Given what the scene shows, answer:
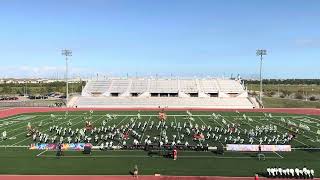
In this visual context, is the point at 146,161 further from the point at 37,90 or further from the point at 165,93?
the point at 37,90

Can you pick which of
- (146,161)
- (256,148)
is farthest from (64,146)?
(256,148)

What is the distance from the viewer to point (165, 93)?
81.2 m

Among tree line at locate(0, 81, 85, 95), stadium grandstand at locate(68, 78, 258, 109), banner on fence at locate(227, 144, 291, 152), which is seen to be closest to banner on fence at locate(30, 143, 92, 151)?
banner on fence at locate(227, 144, 291, 152)

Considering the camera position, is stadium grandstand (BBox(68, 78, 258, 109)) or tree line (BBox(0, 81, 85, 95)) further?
tree line (BBox(0, 81, 85, 95))

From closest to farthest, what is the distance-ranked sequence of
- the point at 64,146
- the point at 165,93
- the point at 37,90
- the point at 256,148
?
the point at 256,148 → the point at 64,146 → the point at 165,93 → the point at 37,90

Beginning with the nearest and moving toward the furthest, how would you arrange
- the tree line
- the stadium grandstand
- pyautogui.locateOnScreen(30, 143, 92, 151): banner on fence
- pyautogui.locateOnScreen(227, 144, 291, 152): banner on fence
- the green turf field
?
the green turf field, pyautogui.locateOnScreen(227, 144, 291, 152): banner on fence, pyautogui.locateOnScreen(30, 143, 92, 151): banner on fence, the stadium grandstand, the tree line

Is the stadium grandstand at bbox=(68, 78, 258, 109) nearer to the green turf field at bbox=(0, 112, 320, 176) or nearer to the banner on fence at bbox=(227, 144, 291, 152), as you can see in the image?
the green turf field at bbox=(0, 112, 320, 176)

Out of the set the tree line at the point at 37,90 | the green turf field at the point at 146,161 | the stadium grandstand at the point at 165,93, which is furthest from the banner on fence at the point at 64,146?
the tree line at the point at 37,90

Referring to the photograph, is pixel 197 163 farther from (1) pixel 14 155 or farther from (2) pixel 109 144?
(1) pixel 14 155

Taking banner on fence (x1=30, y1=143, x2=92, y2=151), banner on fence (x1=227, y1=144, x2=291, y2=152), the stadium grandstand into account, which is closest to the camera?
banner on fence (x1=227, y1=144, x2=291, y2=152)

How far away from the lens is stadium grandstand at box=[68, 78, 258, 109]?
73175mm

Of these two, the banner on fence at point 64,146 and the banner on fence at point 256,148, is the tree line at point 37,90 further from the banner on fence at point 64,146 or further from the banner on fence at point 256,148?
the banner on fence at point 256,148

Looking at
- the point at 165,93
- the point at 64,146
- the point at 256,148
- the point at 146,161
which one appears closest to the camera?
the point at 146,161

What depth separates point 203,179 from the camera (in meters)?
23.8
